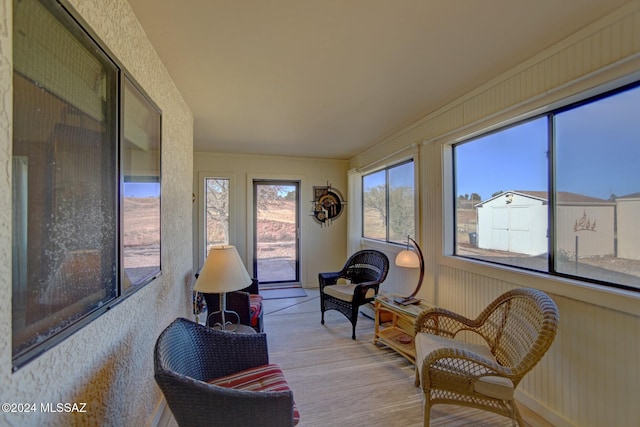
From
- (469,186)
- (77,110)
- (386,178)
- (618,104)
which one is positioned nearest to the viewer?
(77,110)

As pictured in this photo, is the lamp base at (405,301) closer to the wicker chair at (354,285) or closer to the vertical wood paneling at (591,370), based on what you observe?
the wicker chair at (354,285)

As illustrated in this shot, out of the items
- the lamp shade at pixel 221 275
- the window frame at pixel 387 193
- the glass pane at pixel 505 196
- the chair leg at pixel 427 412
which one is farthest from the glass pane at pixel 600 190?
the lamp shade at pixel 221 275

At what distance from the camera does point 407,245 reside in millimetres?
3352

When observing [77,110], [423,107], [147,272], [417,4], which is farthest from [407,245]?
[77,110]

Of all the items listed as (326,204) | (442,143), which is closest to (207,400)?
(442,143)

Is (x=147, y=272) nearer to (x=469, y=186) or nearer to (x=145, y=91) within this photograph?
(x=145, y=91)

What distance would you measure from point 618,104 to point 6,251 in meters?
2.77

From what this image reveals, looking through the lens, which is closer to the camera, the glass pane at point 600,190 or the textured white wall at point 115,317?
the textured white wall at point 115,317

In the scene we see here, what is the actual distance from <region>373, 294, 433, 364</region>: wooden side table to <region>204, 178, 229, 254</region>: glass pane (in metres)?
3.08

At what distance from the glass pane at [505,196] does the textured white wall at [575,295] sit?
19 cm

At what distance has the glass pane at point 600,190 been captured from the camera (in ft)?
4.95

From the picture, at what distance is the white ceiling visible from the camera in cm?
145

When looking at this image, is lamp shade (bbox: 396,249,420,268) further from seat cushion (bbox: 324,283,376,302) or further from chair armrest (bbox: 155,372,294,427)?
chair armrest (bbox: 155,372,294,427)

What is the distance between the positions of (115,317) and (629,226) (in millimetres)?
2703
